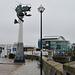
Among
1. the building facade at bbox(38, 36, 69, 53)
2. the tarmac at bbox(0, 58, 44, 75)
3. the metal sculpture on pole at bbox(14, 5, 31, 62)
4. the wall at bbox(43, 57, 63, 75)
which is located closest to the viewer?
the wall at bbox(43, 57, 63, 75)

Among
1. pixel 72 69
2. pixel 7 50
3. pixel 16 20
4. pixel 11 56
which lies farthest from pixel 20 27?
pixel 7 50

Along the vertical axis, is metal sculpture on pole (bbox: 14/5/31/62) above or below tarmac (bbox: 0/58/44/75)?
above

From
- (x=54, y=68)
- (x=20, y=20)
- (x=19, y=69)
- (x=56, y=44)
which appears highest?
(x=20, y=20)

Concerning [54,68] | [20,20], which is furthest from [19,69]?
[20,20]

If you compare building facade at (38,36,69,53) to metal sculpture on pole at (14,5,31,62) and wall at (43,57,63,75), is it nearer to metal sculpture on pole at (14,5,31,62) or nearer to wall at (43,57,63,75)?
metal sculpture on pole at (14,5,31,62)

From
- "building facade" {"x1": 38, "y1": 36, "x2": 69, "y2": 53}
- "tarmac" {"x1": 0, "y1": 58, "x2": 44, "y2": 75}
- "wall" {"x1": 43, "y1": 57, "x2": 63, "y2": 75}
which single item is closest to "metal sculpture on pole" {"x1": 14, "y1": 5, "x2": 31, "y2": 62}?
"tarmac" {"x1": 0, "y1": 58, "x2": 44, "y2": 75}

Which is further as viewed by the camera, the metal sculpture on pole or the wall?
the metal sculpture on pole

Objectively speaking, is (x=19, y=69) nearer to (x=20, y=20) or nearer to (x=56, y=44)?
(x=20, y=20)

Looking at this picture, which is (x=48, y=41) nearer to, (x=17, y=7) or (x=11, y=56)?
(x=11, y=56)

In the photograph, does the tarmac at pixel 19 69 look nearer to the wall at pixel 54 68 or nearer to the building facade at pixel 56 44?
the wall at pixel 54 68

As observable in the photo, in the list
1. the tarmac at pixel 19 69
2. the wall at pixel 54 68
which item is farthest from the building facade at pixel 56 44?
the wall at pixel 54 68

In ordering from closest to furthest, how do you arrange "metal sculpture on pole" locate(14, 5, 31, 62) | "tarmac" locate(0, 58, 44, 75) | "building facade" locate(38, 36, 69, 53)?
1. "tarmac" locate(0, 58, 44, 75)
2. "metal sculpture on pole" locate(14, 5, 31, 62)
3. "building facade" locate(38, 36, 69, 53)

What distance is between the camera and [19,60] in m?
24.9

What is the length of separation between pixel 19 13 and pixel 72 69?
22.2 meters
